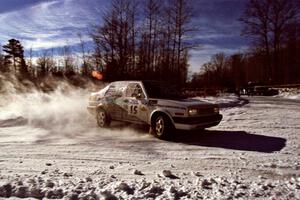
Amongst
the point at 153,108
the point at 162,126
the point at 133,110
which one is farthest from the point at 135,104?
the point at 162,126

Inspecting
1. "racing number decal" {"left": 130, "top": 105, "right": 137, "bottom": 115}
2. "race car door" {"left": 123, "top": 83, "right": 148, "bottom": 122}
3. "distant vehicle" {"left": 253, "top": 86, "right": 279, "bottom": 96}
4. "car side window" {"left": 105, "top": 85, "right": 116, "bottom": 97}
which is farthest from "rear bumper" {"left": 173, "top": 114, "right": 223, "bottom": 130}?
"distant vehicle" {"left": 253, "top": 86, "right": 279, "bottom": 96}

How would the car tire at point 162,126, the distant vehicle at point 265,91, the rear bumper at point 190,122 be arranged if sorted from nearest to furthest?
1. the rear bumper at point 190,122
2. the car tire at point 162,126
3. the distant vehicle at point 265,91

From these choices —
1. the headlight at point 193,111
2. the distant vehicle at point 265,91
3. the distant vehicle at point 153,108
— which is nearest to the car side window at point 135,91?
the distant vehicle at point 153,108

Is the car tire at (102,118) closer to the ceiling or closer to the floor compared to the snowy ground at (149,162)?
closer to the ceiling

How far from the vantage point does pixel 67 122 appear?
11578 mm

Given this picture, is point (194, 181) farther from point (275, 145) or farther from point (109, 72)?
point (109, 72)

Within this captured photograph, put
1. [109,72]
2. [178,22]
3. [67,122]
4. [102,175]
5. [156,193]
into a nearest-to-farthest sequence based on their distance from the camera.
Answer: [156,193]
[102,175]
[67,122]
[109,72]
[178,22]

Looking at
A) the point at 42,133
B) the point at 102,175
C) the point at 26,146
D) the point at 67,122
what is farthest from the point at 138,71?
the point at 102,175

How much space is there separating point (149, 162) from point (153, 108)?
105 inches

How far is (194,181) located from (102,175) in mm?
1534

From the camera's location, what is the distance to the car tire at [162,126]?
26.2 ft

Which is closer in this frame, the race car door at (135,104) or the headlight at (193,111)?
the headlight at (193,111)

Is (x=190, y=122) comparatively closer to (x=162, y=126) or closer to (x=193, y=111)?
(x=193, y=111)

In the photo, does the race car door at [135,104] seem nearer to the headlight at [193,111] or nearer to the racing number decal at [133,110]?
the racing number decal at [133,110]
